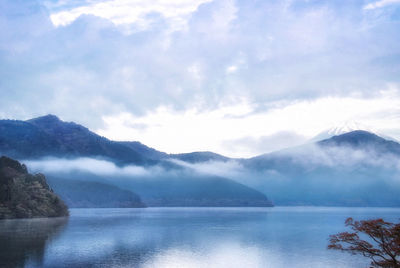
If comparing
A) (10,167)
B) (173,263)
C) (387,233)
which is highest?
(10,167)

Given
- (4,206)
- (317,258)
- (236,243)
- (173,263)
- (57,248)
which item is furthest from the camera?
(4,206)

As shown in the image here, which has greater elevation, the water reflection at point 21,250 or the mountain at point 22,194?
the mountain at point 22,194

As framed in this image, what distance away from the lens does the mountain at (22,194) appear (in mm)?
106562

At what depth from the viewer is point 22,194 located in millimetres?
108875

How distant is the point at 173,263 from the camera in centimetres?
4197

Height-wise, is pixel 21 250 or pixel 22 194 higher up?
pixel 22 194

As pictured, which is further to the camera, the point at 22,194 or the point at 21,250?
the point at 22,194

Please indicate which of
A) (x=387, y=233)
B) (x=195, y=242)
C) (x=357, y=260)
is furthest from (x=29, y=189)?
(x=387, y=233)

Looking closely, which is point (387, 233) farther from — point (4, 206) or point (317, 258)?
point (4, 206)

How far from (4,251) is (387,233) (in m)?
37.8

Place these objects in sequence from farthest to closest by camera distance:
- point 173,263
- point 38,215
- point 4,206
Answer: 1. point 38,215
2. point 4,206
3. point 173,263

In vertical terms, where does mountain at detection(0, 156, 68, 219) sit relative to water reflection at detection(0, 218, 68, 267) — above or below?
above

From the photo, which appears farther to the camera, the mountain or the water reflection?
the mountain

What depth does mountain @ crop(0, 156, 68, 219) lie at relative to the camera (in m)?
107
